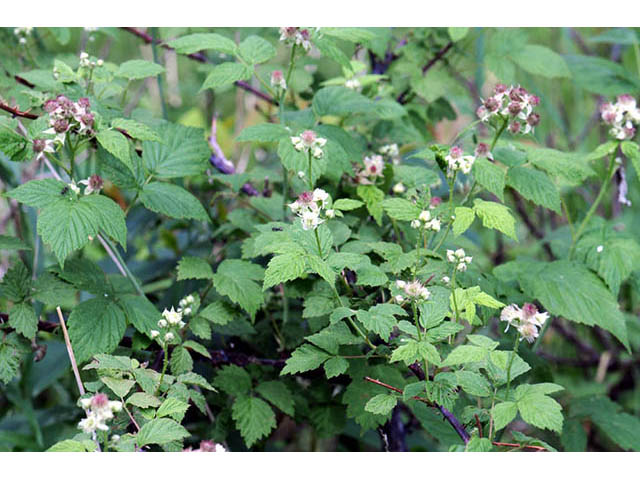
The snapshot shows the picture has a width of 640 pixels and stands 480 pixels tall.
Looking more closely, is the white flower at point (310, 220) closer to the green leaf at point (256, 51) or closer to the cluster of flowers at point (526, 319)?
the cluster of flowers at point (526, 319)

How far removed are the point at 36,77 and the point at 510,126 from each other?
3.06ft

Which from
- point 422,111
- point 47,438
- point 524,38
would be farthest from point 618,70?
point 47,438

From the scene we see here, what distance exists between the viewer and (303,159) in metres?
1.21

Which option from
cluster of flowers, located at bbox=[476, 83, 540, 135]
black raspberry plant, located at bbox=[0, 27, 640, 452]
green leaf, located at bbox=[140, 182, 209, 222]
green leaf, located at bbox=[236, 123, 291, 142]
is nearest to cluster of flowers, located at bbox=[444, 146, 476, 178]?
black raspberry plant, located at bbox=[0, 27, 640, 452]

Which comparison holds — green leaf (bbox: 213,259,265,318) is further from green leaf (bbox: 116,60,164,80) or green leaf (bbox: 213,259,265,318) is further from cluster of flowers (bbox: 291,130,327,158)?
green leaf (bbox: 116,60,164,80)

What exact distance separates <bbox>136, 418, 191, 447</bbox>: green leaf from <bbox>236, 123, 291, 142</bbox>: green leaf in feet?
1.76

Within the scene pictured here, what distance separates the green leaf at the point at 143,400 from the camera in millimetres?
951

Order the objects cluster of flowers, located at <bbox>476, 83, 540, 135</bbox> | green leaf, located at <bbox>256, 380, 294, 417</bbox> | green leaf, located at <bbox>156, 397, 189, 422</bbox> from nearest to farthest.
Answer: green leaf, located at <bbox>156, 397, 189, 422</bbox> < cluster of flowers, located at <bbox>476, 83, 540, 135</bbox> < green leaf, located at <bbox>256, 380, 294, 417</bbox>

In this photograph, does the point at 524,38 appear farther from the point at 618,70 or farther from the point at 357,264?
the point at 357,264

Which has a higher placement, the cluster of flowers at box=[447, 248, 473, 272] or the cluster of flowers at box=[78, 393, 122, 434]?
the cluster of flowers at box=[447, 248, 473, 272]

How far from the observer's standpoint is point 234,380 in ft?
4.17

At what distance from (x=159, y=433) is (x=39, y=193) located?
18.2 inches

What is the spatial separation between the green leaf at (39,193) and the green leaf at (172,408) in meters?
0.38

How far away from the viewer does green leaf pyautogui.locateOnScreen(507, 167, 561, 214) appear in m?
1.22
